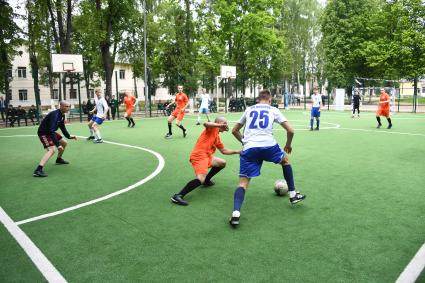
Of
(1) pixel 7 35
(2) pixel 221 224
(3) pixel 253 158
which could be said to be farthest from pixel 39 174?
(1) pixel 7 35

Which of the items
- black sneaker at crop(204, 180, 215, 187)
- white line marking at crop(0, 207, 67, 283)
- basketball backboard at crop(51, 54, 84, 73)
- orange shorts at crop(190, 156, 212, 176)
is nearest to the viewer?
white line marking at crop(0, 207, 67, 283)

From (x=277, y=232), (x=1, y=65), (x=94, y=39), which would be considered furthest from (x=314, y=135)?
(x=1, y=65)

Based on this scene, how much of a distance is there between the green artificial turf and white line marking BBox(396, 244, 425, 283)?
7 cm

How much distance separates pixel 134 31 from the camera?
128ft

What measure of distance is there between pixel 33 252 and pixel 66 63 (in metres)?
21.9

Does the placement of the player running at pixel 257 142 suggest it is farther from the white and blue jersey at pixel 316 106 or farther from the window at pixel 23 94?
the window at pixel 23 94

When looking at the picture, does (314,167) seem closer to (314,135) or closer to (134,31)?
(314,135)

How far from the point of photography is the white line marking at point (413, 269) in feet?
11.6

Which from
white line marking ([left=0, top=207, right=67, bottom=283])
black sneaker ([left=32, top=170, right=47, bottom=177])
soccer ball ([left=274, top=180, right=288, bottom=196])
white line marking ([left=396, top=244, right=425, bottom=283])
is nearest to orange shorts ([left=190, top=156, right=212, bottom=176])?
soccer ball ([left=274, top=180, right=288, bottom=196])

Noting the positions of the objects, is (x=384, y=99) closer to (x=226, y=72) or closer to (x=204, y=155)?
(x=204, y=155)

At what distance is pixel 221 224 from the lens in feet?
16.7

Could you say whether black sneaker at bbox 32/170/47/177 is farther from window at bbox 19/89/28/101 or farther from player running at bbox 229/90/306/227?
window at bbox 19/89/28/101

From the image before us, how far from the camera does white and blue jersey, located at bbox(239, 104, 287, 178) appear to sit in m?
5.23

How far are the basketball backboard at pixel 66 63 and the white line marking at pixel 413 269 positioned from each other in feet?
77.2
